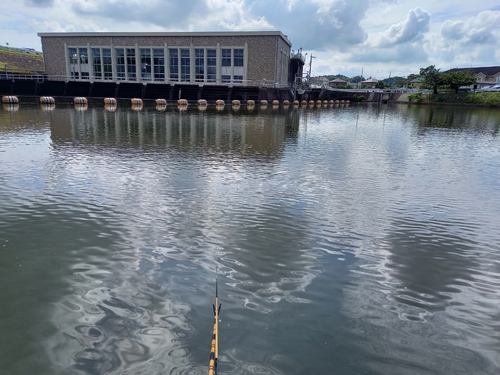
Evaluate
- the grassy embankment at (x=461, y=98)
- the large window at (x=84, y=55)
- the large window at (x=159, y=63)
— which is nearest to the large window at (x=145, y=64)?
the large window at (x=159, y=63)

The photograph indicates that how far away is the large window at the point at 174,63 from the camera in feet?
258

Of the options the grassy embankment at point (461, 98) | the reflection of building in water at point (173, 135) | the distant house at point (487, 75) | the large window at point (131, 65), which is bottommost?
the reflection of building in water at point (173, 135)

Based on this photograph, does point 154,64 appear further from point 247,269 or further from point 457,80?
point 247,269

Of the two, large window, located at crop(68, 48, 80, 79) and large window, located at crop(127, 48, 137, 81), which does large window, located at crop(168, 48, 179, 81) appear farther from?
large window, located at crop(68, 48, 80, 79)

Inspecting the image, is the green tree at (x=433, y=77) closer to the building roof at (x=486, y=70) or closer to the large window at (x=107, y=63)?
the building roof at (x=486, y=70)

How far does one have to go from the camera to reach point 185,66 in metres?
78.6

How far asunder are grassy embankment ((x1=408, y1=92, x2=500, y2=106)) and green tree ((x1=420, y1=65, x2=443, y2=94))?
271cm

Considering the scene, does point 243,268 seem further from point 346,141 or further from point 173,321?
point 346,141

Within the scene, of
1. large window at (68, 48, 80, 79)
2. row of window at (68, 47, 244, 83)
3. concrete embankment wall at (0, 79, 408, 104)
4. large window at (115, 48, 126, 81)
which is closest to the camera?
concrete embankment wall at (0, 79, 408, 104)

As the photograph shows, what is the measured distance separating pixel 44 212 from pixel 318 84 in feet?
373

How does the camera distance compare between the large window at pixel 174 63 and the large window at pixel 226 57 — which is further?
the large window at pixel 174 63

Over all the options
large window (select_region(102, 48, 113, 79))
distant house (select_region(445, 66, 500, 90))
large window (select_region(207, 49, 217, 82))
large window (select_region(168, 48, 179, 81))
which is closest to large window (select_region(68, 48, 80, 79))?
large window (select_region(102, 48, 113, 79))

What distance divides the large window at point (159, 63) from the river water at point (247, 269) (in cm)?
6874

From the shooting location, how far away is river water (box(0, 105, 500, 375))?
16.8 ft
